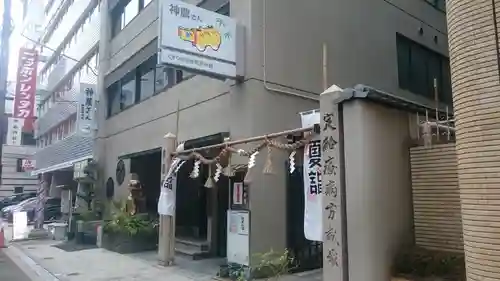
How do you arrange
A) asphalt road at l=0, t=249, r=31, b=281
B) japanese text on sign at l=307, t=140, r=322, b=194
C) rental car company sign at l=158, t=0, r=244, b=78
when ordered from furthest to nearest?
asphalt road at l=0, t=249, r=31, b=281
rental car company sign at l=158, t=0, r=244, b=78
japanese text on sign at l=307, t=140, r=322, b=194

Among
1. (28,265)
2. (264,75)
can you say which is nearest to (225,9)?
(264,75)

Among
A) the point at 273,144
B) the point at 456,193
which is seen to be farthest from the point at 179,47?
the point at 456,193

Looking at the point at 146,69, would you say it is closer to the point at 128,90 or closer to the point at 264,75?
the point at 128,90

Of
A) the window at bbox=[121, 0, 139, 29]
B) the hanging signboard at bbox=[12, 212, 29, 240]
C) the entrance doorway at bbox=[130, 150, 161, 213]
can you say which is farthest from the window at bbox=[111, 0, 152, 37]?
the hanging signboard at bbox=[12, 212, 29, 240]

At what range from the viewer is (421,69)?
655 inches

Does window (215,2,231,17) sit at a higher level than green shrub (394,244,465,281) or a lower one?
higher

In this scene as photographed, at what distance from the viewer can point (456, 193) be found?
6109 mm

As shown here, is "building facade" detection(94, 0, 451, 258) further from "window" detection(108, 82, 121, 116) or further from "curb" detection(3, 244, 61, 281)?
"curb" detection(3, 244, 61, 281)

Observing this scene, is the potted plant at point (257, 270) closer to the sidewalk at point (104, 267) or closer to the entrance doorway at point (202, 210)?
the sidewalk at point (104, 267)

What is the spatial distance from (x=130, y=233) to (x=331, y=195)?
9.59 metres

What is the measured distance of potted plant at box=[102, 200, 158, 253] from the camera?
14414 mm

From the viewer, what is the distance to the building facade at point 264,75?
418 inches

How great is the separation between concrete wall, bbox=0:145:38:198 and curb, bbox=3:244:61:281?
2709cm

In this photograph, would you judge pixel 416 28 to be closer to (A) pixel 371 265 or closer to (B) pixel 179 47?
(B) pixel 179 47
